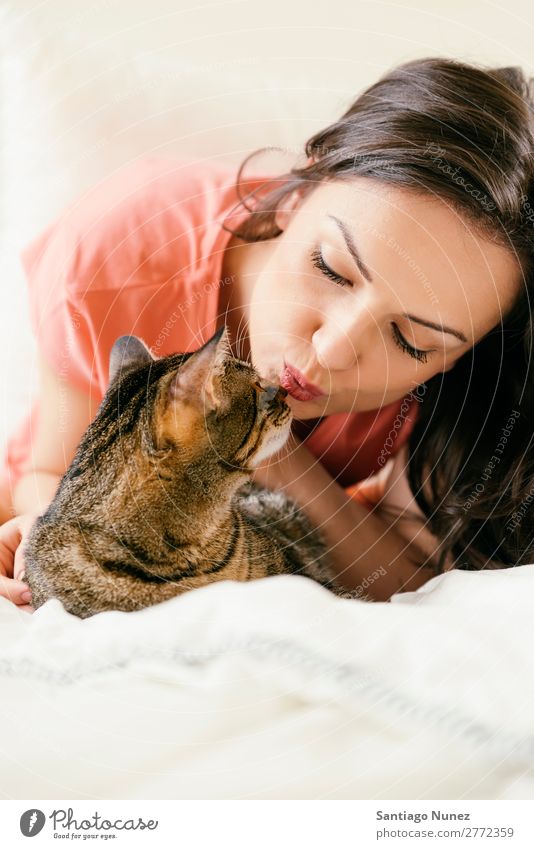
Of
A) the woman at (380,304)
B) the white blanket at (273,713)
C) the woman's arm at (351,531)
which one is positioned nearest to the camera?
the white blanket at (273,713)

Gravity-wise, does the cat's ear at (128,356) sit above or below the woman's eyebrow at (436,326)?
above

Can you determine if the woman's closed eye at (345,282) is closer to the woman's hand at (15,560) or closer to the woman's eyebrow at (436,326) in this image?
the woman's eyebrow at (436,326)

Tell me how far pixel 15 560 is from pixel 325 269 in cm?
31

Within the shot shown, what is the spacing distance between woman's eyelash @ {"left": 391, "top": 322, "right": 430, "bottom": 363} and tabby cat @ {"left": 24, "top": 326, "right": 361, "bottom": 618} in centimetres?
11

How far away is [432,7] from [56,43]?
0.35 m

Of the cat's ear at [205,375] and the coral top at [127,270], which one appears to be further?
the coral top at [127,270]

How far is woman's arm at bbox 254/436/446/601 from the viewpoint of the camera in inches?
24.2

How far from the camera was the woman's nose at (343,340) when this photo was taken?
52 cm

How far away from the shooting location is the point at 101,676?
41 cm

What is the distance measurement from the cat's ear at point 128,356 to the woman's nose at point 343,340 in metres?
0.13

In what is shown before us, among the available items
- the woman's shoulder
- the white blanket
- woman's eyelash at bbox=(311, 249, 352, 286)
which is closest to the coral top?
the woman's shoulder

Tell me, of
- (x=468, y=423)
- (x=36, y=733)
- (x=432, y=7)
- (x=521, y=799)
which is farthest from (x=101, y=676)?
(x=432, y=7)
